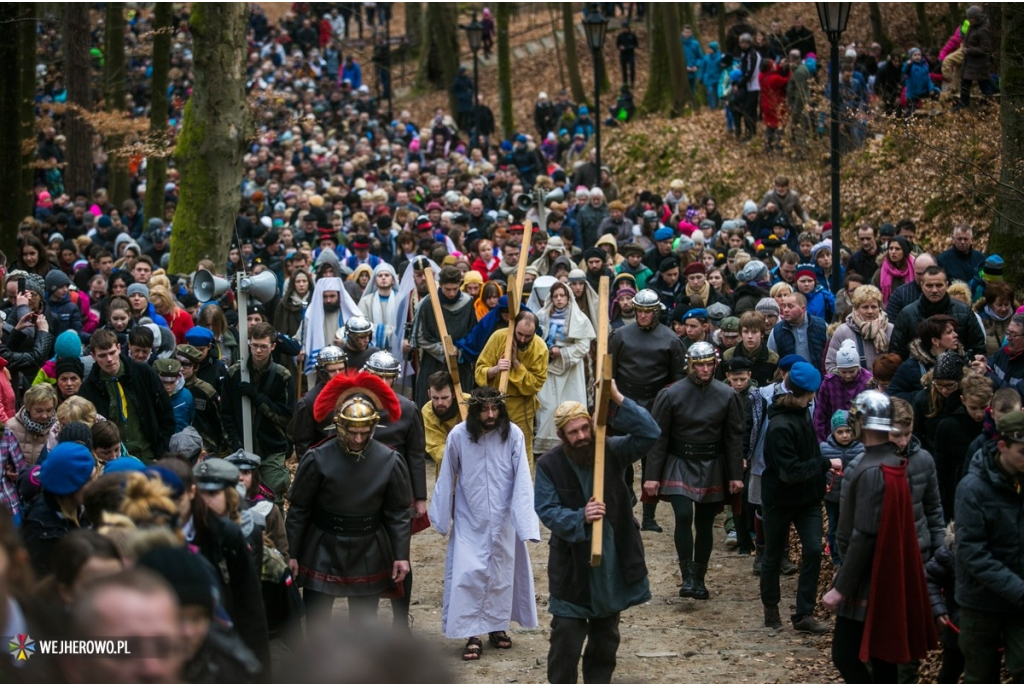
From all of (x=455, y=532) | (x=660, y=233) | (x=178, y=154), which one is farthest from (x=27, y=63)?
(x=455, y=532)

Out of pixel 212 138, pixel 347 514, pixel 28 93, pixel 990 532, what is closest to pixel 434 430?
pixel 347 514

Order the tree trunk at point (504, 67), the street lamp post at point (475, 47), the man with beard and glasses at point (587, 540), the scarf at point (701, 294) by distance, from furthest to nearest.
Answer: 1. the street lamp post at point (475, 47)
2. the tree trunk at point (504, 67)
3. the scarf at point (701, 294)
4. the man with beard and glasses at point (587, 540)

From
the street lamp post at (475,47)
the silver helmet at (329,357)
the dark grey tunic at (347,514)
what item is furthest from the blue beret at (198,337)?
the street lamp post at (475,47)

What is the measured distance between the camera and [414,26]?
5156 cm

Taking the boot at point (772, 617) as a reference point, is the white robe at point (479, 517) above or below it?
above

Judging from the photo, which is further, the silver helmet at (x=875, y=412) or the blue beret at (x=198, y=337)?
the blue beret at (x=198, y=337)

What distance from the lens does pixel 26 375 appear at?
11.3m

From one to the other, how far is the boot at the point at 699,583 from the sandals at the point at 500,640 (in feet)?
5.61

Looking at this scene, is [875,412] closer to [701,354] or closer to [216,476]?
[701,354]

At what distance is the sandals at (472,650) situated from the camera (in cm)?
866

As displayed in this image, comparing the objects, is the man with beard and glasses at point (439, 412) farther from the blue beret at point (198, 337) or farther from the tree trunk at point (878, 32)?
the tree trunk at point (878, 32)

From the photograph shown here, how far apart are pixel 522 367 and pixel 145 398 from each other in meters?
3.23

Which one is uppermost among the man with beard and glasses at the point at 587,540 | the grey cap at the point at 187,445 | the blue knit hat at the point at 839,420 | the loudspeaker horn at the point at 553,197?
the loudspeaker horn at the point at 553,197

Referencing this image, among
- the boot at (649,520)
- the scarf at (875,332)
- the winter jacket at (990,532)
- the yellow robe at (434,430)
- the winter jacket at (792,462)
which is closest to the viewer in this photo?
the winter jacket at (990,532)
